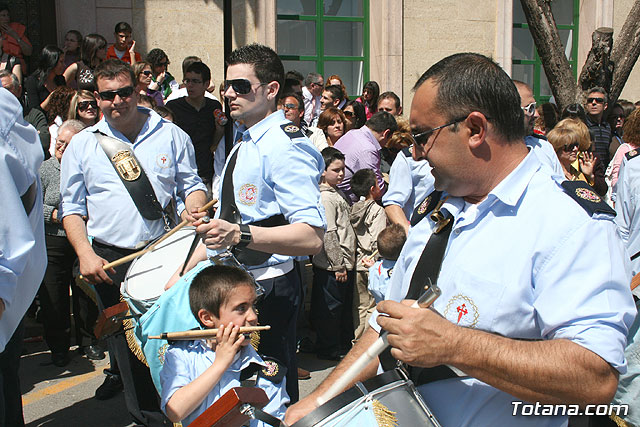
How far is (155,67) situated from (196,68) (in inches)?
63.1

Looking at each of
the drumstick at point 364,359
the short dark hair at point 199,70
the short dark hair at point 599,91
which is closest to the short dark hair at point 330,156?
the short dark hair at point 199,70

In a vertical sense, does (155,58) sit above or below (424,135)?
above

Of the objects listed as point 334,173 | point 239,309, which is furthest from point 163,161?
point 334,173

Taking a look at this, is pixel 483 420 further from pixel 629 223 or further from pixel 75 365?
pixel 75 365

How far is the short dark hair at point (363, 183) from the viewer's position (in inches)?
259

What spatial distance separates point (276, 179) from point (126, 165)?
1524 millimetres

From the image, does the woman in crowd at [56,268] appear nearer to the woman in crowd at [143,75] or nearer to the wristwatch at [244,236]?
the woman in crowd at [143,75]

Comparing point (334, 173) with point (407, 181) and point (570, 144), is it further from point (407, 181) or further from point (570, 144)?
point (570, 144)

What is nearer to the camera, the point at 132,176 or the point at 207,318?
the point at 207,318

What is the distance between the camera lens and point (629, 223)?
4363 millimetres

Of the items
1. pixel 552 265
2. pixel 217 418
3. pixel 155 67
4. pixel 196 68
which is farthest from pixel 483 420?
pixel 155 67

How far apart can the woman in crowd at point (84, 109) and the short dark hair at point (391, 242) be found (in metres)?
2.99

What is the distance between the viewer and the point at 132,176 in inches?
174

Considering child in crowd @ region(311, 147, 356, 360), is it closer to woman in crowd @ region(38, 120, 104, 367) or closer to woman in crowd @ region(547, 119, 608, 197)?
Answer: woman in crowd @ region(547, 119, 608, 197)
